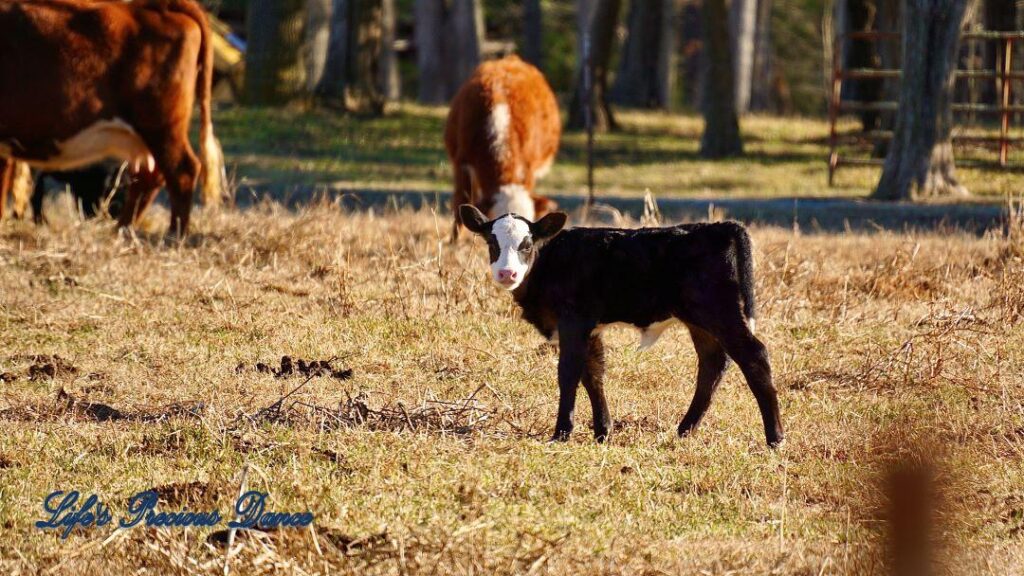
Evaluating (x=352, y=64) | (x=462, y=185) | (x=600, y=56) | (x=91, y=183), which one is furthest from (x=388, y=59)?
(x=462, y=185)

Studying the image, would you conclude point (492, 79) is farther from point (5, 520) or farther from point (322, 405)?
point (5, 520)

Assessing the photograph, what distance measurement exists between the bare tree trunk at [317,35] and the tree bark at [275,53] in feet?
7.74

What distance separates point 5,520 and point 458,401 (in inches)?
91.4

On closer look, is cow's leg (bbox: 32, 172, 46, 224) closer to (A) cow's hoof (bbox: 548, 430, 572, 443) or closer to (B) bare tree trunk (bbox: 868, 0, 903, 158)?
(A) cow's hoof (bbox: 548, 430, 572, 443)

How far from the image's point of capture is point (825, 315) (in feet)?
30.7

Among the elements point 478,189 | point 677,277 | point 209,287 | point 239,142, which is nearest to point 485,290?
point 209,287

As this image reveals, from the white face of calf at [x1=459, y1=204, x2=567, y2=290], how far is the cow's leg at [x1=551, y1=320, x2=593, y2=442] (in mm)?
316

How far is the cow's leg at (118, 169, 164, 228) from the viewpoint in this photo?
12.2 metres

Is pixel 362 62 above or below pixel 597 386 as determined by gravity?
above

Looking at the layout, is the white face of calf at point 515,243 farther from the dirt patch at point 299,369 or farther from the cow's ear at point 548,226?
the dirt patch at point 299,369

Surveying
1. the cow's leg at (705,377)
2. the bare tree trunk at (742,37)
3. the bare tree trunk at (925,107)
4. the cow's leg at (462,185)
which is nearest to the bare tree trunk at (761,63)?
the bare tree trunk at (742,37)

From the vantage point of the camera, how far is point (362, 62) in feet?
85.0

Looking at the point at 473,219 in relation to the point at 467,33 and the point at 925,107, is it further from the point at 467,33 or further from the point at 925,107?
the point at 467,33

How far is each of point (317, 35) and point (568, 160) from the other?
7.20 metres
